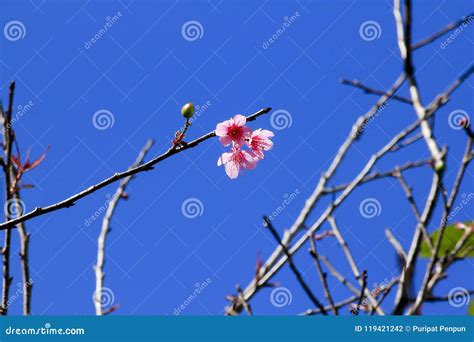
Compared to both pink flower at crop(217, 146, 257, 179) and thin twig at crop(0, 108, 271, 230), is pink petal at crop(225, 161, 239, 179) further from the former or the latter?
thin twig at crop(0, 108, 271, 230)

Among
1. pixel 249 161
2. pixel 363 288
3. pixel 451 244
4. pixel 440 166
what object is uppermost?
pixel 249 161

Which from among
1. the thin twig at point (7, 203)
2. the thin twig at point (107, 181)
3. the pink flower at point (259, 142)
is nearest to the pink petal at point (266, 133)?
the pink flower at point (259, 142)

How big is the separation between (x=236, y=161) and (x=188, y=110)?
21.9 inches

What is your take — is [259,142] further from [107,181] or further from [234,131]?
[107,181]

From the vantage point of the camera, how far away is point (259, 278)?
2742 mm

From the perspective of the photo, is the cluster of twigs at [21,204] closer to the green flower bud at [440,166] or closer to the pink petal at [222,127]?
the pink petal at [222,127]

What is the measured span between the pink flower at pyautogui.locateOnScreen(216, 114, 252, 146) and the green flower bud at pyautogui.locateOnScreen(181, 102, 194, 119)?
0.19m

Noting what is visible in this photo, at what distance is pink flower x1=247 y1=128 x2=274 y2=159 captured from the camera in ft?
7.97

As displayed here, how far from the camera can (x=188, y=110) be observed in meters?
1.92

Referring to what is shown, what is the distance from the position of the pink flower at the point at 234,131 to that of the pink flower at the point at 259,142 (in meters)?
0.06

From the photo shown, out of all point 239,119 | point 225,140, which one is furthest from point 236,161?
point 239,119

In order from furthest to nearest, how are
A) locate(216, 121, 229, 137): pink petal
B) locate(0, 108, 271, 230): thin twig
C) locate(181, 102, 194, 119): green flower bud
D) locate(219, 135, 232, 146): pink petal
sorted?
locate(219, 135, 232, 146): pink petal < locate(216, 121, 229, 137): pink petal < locate(181, 102, 194, 119): green flower bud < locate(0, 108, 271, 230): thin twig

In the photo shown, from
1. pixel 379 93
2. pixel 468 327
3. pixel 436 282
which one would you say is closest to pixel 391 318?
pixel 436 282

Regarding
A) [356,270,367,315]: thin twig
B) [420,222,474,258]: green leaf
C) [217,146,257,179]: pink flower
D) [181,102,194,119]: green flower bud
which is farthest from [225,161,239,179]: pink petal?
[420,222,474,258]: green leaf
